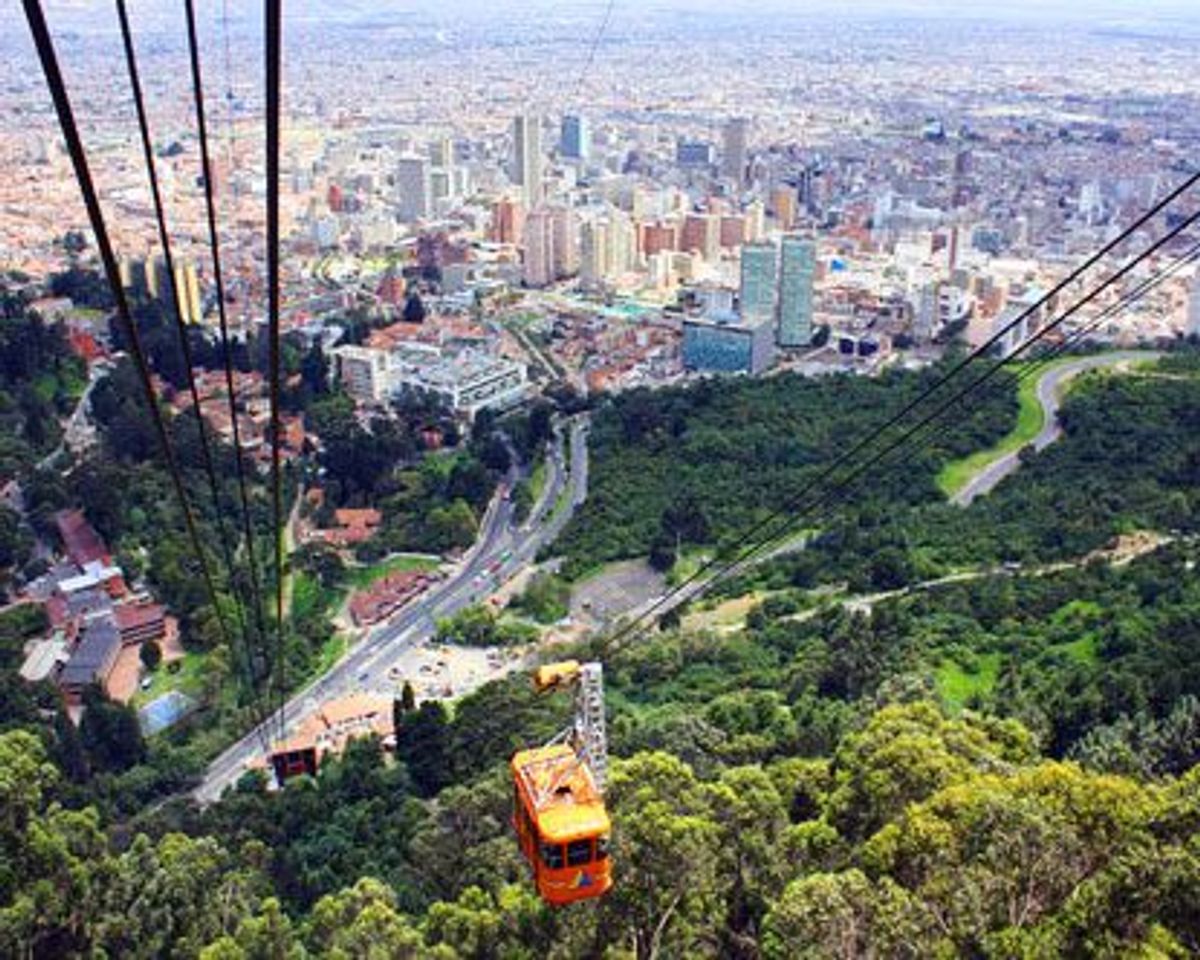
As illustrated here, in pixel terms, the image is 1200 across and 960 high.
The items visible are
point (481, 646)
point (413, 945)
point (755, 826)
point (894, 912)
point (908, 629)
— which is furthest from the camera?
point (481, 646)

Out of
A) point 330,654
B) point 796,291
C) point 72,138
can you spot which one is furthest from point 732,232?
point 72,138

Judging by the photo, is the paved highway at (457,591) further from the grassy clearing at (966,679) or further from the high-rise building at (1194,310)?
the high-rise building at (1194,310)

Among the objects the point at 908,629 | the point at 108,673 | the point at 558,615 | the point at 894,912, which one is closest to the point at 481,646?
the point at 558,615

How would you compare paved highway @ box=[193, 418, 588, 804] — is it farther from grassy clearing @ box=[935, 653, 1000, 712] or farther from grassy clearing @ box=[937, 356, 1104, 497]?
A: grassy clearing @ box=[935, 653, 1000, 712]

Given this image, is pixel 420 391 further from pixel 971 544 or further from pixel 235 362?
pixel 971 544

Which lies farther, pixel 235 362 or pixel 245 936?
pixel 235 362

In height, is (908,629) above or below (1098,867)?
below
